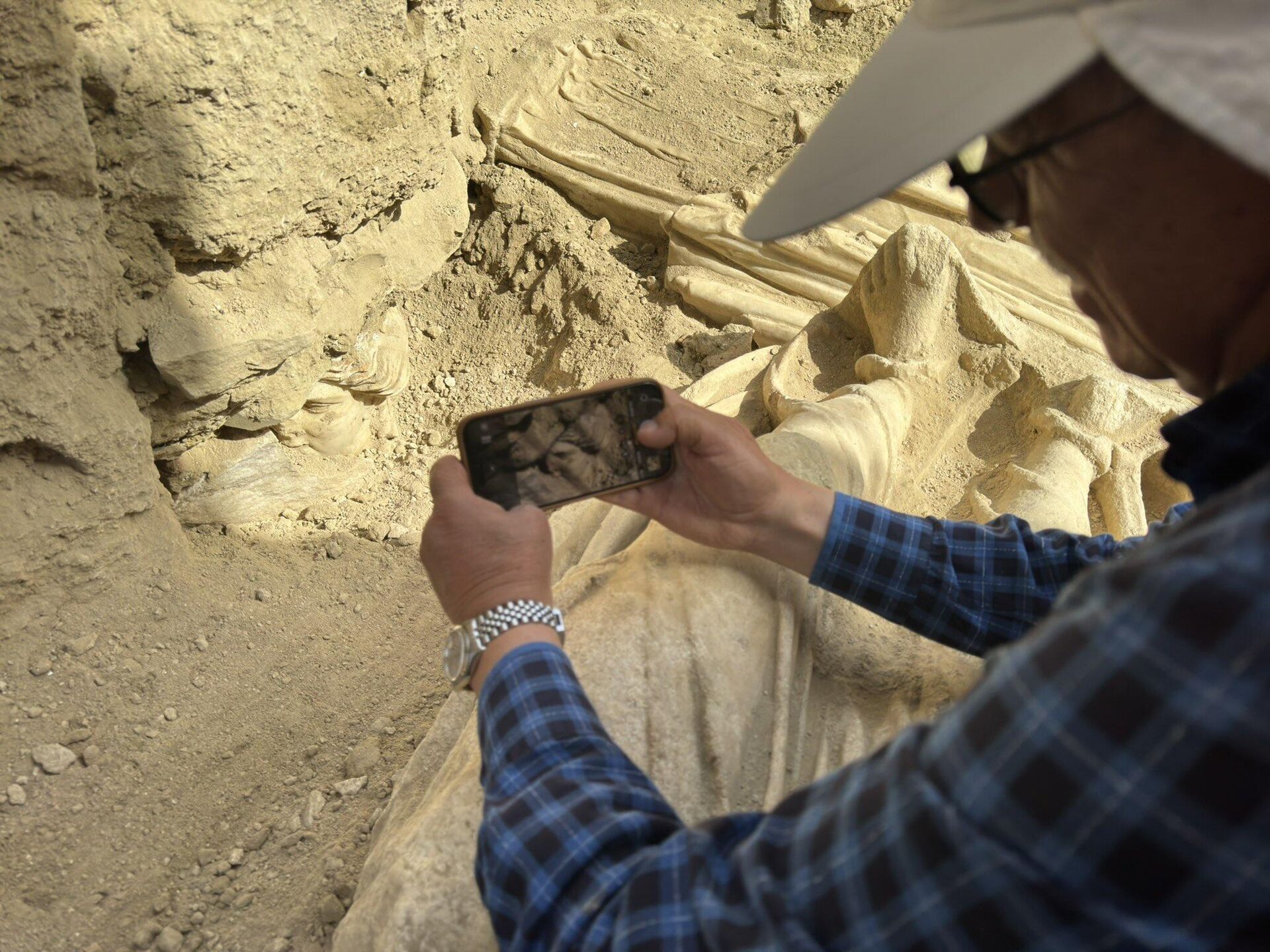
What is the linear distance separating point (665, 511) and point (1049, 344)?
4.67 feet

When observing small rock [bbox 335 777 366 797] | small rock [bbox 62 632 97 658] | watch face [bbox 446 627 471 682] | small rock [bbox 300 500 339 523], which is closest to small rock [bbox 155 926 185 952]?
small rock [bbox 335 777 366 797]

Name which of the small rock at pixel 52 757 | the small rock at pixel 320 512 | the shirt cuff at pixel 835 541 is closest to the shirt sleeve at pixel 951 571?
the shirt cuff at pixel 835 541

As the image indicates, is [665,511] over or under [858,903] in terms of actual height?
under

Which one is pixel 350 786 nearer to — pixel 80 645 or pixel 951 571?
pixel 80 645

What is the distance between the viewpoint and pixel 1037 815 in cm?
55

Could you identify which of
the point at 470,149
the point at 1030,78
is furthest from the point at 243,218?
the point at 1030,78

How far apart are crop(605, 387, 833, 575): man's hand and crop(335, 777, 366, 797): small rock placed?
3.29 ft

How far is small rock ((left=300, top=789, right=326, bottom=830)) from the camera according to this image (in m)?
1.88

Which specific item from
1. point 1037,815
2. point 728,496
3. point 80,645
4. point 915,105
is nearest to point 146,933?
point 80,645

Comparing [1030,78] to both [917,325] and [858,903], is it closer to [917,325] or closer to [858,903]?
[858,903]

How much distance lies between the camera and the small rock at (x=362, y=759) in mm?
1998

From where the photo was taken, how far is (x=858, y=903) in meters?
0.62

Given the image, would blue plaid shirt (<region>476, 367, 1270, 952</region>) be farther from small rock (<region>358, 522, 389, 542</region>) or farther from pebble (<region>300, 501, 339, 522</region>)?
pebble (<region>300, 501, 339, 522</region>)

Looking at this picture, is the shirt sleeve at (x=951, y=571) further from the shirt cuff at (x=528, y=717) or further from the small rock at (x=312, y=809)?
the small rock at (x=312, y=809)
